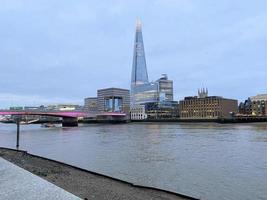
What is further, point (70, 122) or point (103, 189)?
point (70, 122)

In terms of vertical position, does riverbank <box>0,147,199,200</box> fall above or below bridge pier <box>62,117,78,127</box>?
below

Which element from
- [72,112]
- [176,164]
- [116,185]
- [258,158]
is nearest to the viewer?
[116,185]

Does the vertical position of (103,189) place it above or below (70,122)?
below

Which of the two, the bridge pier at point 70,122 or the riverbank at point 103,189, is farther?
the bridge pier at point 70,122

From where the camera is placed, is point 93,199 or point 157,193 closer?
point 93,199

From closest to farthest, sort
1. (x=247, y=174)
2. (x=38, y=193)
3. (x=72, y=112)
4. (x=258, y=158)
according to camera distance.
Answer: (x=38, y=193), (x=247, y=174), (x=258, y=158), (x=72, y=112)

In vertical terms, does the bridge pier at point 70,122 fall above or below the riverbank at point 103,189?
above

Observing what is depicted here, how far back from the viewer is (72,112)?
125375mm

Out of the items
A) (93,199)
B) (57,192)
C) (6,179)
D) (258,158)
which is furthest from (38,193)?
(258,158)

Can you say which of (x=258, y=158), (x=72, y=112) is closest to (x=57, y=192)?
(x=258, y=158)

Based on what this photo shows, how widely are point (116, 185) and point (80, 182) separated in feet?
5.39

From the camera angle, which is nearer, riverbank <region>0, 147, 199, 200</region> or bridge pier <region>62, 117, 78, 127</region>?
riverbank <region>0, 147, 199, 200</region>

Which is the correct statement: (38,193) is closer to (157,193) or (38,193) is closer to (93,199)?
(93,199)

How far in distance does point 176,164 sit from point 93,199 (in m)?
11.9
